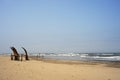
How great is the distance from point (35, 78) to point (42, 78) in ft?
1.26

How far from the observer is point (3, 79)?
30.2 feet

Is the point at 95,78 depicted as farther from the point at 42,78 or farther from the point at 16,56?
the point at 16,56

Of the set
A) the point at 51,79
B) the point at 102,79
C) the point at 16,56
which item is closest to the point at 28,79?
the point at 51,79

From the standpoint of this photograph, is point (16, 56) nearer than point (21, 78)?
No

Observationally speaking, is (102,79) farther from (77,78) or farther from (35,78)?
(35,78)

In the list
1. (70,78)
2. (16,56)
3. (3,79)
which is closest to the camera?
(3,79)

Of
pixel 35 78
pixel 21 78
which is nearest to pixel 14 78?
pixel 21 78

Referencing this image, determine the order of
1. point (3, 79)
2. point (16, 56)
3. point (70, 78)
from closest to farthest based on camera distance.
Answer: point (3, 79)
point (70, 78)
point (16, 56)

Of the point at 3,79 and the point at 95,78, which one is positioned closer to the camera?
the point at 3,79

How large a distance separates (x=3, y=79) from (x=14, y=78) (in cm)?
59

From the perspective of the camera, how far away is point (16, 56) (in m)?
29.1

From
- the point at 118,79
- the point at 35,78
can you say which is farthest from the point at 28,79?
the point at 118,79

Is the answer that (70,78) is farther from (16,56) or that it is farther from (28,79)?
(16,56)

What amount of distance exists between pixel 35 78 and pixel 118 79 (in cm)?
492
